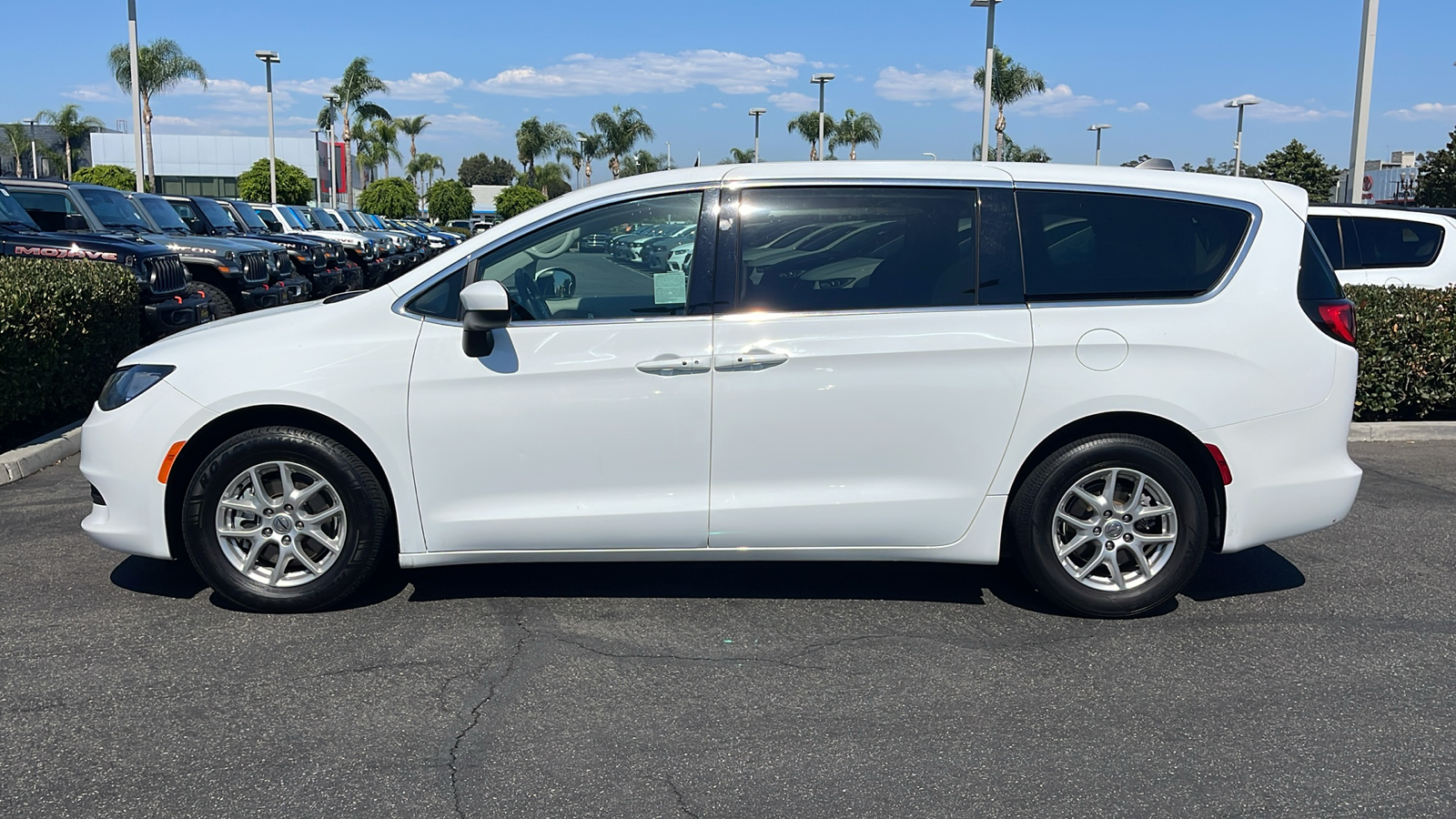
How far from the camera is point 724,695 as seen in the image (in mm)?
4051

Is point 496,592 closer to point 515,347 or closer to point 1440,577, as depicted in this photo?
point 515,347

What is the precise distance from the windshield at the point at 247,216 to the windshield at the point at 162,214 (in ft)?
17.8

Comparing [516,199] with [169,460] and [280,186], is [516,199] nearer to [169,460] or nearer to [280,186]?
[280,186]

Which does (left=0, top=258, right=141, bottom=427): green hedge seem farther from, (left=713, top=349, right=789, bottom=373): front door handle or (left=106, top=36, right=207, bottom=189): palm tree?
(left=106, top=36, right=207, bottom=189): palm tree

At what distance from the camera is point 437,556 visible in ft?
15.4

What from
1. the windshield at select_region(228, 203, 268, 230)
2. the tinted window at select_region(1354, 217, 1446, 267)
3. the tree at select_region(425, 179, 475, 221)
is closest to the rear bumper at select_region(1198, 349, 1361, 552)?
the tinted window at select_region(1354, 217, 1446, 267)

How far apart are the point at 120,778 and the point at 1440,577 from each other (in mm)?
5490

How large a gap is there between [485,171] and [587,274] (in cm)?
13929

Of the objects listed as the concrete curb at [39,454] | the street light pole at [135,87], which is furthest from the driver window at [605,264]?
the street light pole at [135,87]

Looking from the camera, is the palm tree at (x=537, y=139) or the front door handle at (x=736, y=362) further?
the palm tree at (x=537, y=139)

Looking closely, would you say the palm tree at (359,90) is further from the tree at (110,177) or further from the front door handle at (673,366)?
the front door handle at (673,366)

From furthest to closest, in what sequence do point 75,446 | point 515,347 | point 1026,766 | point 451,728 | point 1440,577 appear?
point 75,446 → point 1440,577 → point 515,347 → point 451,728 → point 1026,766

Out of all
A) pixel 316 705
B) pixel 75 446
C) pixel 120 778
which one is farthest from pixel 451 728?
pixel 75 446

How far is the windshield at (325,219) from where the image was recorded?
29456mm
